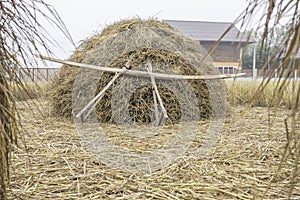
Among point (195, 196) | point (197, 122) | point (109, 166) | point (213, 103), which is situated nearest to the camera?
point (195, 196)

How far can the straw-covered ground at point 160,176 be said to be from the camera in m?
1.53

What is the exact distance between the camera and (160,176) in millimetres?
1778

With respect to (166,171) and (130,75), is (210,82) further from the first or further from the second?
(166,171)

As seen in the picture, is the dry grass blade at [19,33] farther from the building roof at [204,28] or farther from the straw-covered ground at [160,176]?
the building roof at [204,28]

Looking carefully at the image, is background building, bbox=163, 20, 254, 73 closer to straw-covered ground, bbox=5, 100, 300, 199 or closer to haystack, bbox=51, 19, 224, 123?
haystack, bbox=51, 19, 224, 123

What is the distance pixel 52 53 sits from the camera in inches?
42.5

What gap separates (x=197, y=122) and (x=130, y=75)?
87 cm

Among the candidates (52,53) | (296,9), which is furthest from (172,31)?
(296,9)

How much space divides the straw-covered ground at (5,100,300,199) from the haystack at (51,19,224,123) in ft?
3.73

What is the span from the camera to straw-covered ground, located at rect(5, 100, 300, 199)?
1.53 meters

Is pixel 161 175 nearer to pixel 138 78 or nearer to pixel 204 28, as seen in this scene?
pixel 138 78

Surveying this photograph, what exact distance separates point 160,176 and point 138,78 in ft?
6.66

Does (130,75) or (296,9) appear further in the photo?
(130,75)

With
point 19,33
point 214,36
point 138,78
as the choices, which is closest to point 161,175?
point 19,33
